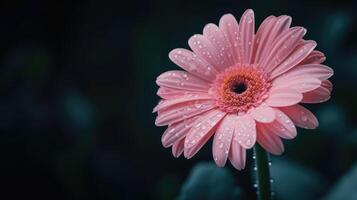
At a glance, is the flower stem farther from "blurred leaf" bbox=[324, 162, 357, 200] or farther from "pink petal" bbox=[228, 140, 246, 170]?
"blurred leaf" bbox=[324, 162, 357, 200]

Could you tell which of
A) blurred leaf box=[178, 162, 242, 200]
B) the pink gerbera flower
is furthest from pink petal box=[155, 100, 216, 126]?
blurred leaf box=[178, 162, 242, 200]

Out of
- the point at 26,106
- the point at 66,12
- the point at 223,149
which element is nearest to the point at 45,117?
the point at 26,106

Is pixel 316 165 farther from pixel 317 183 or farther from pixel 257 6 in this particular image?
pixel 257 6

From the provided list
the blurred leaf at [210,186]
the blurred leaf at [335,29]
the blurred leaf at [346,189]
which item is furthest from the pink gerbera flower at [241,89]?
the blurred leaf at [335,29]

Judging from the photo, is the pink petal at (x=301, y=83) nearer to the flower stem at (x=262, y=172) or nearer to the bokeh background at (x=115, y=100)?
the flower stem at (x=262, y=172)

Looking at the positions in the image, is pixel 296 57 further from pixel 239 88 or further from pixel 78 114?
pixel 78 114

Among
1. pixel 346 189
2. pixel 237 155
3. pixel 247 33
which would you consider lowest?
pixel 346 189

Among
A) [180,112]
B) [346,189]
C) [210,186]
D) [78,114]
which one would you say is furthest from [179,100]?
[78,114]
